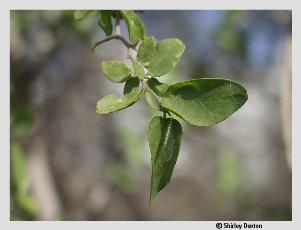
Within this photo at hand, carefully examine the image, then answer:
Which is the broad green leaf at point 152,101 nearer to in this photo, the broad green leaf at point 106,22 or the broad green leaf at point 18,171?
the broad green leaf at point 106,22

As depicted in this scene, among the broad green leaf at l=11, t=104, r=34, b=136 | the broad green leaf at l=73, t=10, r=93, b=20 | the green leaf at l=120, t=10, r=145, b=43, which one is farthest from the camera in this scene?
the broad green leaf at l=11, t=104, r=34, b=136

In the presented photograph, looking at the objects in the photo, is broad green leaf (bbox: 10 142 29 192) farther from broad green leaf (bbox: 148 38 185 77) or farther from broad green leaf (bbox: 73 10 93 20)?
broad green leaf (bbox: 148 38 185 77)

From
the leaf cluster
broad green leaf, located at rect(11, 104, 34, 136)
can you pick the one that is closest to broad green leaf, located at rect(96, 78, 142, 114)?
→ the leaf cluster

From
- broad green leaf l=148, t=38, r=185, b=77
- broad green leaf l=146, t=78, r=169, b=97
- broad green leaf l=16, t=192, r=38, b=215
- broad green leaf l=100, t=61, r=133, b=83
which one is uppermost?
broad green leaf l=148, t=38, r=185, b=77

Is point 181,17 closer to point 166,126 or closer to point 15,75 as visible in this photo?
point 15,75

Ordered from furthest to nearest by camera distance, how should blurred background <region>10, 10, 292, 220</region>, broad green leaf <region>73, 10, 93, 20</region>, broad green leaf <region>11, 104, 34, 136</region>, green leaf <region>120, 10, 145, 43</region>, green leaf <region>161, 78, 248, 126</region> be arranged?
blurred background <region>10, 10, 292, 220</region>
broad green leaf <region>11, 104, 34, 136</region>
broad green leaf <region>73, 10, 93, 20</region>
green leaf <region>120, 10, 145, 43</region>
green leaf <region>161, 78, 248, 126</region>
